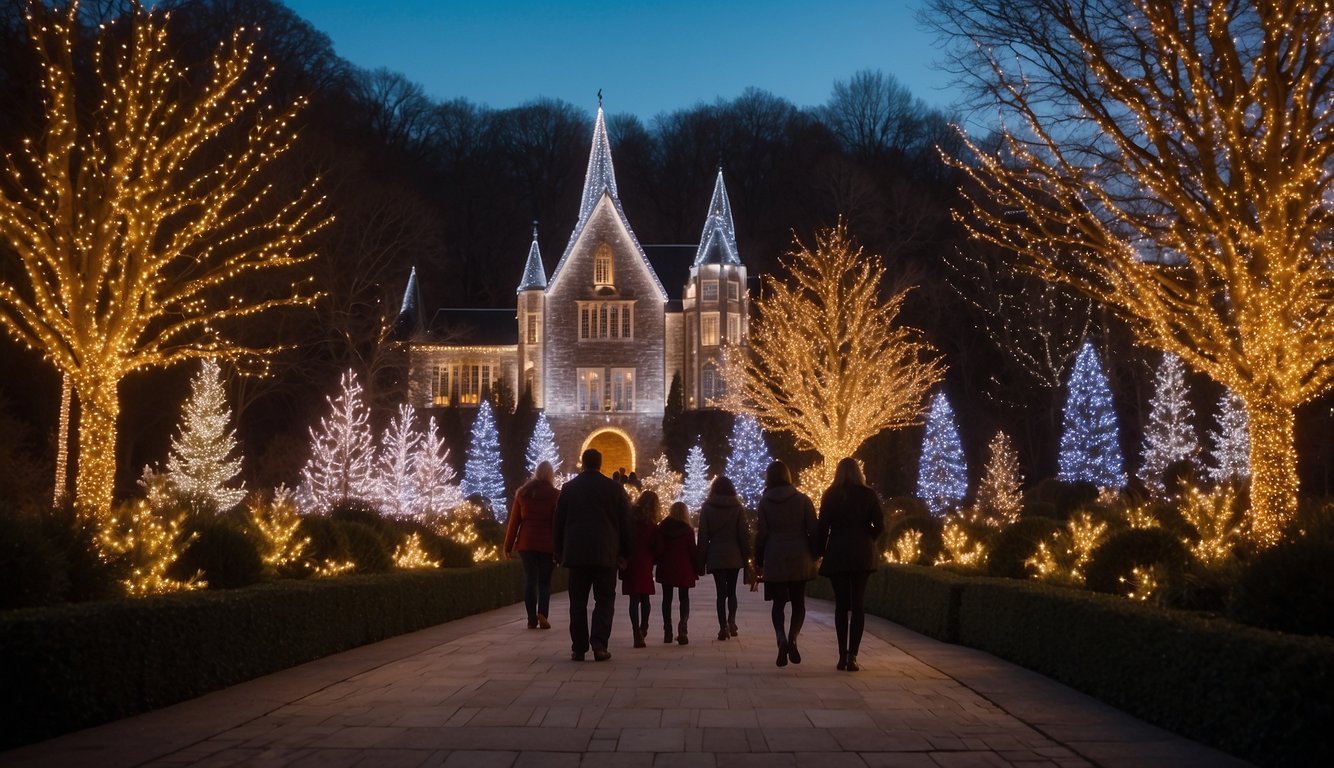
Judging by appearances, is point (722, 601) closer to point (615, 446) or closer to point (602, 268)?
point (602, 268)

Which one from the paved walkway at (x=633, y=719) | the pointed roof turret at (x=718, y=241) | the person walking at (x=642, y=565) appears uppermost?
the pointed roof turret at (x=718, y=241)

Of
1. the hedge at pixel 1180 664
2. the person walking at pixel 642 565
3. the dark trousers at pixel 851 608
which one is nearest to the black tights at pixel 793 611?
the dark trousers at pixel 851 608

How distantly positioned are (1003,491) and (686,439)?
1676 cm

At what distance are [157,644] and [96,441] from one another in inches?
273

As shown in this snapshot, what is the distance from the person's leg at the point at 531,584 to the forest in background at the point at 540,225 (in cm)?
1434

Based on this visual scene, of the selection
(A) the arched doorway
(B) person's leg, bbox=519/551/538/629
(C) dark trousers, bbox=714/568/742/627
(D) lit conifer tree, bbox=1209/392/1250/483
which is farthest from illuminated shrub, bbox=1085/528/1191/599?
(A) the arched doorway

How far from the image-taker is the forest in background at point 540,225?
1625 inches

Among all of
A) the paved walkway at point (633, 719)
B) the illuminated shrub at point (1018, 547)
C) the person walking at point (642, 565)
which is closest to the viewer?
the paved walkway at point (633, 719)

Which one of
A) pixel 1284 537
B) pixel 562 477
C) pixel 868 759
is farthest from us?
pixel 562 477

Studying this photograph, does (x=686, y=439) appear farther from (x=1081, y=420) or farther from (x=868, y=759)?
(x=868, y=759)

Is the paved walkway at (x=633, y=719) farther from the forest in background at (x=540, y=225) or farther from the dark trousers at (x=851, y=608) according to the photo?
the forest in background at (x=540, y=225)

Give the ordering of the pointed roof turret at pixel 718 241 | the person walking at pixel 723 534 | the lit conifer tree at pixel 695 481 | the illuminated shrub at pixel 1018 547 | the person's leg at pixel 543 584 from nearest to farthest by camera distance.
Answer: the person walking at pixel 723 534 → the person's leg at pixel 543 584 → the illuminated shrub at pixel 1018 547 → the lit conifer tree at pixel 695 481 → the pointed roof turret at pixel 718 241

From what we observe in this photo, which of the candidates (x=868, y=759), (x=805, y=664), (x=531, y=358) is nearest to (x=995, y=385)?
(x=531, y=358)

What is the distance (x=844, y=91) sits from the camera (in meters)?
66.1
